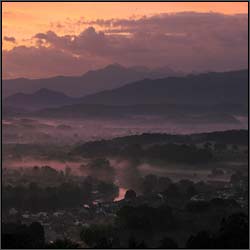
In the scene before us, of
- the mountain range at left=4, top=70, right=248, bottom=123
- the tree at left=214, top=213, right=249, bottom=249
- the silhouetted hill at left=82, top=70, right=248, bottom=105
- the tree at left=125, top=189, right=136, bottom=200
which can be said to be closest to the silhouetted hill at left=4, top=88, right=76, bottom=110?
the mountain range at left=4, top=70, right=248, bottom=123

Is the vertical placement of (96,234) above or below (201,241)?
below

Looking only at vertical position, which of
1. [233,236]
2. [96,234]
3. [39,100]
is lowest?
[96,234]

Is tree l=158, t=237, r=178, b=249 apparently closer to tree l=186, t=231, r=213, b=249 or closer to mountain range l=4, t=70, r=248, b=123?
tree l=186, t=231, r=213, b=249

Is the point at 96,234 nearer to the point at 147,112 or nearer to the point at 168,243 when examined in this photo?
the point at 168,243

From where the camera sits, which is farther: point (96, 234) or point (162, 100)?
point (162, 100)

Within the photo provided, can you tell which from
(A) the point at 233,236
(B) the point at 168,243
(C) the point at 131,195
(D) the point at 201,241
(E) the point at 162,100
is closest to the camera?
(A) the point at 233,236

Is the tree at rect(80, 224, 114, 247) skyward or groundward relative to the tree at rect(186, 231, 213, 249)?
groundward

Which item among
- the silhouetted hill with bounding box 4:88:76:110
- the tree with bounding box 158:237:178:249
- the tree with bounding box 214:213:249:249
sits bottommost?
the tree with bounding box 158:237:178:249

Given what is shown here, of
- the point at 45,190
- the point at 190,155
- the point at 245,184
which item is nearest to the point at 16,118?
the point at 190,155

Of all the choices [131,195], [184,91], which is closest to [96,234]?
[131,195]

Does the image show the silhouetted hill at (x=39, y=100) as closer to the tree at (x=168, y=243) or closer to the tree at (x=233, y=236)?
the tree at (x=168, y=243)
